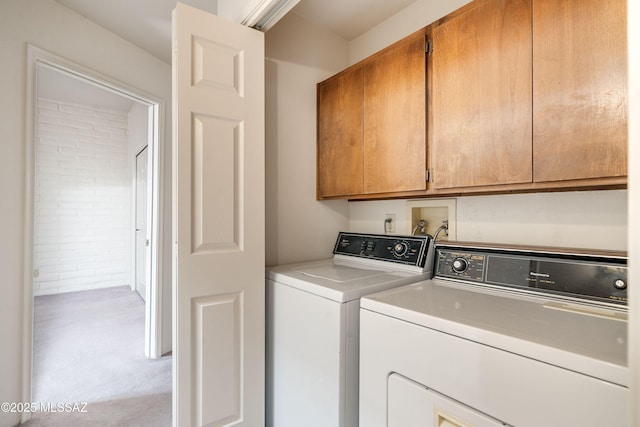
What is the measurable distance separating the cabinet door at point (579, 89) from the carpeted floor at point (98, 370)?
7.76 feet

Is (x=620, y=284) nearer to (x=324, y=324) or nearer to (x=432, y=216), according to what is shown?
(x=432, y=216)

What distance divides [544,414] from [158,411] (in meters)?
2.07

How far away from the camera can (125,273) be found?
15.4ft

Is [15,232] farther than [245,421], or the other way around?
[15,232]

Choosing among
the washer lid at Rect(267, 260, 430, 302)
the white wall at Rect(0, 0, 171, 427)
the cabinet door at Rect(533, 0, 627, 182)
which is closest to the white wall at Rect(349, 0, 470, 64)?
the cabinet door at Rect(533, 0, 627, 182)

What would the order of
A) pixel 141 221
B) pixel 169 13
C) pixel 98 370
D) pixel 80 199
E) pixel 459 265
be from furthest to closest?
1. pixel 80 199
2. pixel 141 221
3. pixel 98 370
4. pixel 169 13
5. pixel 459 265

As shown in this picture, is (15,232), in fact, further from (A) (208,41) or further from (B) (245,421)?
(B) (245,421)

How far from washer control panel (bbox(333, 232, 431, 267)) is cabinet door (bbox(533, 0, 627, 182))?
23.6 inches

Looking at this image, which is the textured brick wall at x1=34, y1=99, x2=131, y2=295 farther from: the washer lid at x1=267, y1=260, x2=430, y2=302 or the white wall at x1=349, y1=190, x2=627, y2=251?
the white wall at x1=349, y1=190, x2=627, y2=251

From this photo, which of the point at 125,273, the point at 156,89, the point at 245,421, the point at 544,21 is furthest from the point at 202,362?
the point at 125,273

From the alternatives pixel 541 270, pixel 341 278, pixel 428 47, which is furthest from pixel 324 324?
pixel 428 47

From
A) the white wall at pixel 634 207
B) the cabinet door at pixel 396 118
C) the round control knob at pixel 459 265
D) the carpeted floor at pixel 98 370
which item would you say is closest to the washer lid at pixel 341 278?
the round control knob at pixel 459 265

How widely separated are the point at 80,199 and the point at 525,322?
211 inches

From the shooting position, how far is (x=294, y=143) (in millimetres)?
1925
